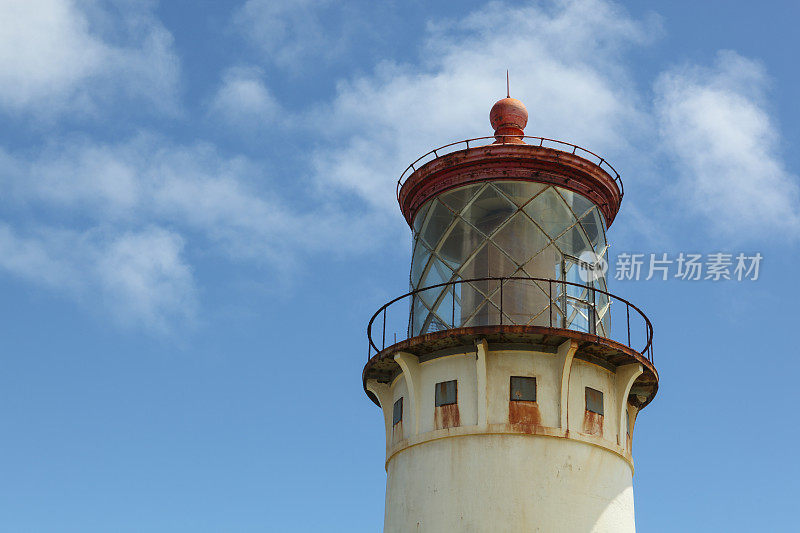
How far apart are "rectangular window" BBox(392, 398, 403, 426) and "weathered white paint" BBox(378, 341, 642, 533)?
27cm

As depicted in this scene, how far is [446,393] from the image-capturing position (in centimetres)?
→ 1773

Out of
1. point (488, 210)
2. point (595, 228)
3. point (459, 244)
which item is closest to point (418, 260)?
point (459, 244)

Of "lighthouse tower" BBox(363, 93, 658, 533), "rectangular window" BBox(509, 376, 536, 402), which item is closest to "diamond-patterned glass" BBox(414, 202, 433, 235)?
"lighthouse tower" BBox(363, 93, 658, 533)

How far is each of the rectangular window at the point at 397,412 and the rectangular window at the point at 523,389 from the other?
2.14m

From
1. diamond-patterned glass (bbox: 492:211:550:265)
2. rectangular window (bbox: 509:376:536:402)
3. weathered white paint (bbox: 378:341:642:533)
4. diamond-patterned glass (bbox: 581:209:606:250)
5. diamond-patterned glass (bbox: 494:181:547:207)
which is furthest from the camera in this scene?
diamond-patterned glass (bbox: 581:209:606:250)

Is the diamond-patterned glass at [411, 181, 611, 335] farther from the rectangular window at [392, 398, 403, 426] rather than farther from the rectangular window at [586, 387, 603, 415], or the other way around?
the rectangular window at [392, 398, 403, 426]

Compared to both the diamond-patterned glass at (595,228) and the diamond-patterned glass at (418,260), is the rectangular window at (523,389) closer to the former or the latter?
the diamond-patterned glass at (418,260)

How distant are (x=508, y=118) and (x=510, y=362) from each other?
194 inches

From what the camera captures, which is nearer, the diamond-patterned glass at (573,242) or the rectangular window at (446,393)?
the rectangular window at (446,393)

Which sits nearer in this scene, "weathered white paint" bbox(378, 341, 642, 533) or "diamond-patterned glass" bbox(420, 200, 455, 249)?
"weathered white paint" bbox(378, 341, 642, 533)

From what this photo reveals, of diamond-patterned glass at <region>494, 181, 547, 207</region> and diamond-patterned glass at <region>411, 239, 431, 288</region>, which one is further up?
diamond-patterned glass at <region>494, 181, 547, 207</region>

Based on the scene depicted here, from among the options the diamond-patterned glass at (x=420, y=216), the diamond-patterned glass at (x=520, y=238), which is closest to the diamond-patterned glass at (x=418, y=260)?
the diamond-patterned glass at (x=420, y=216)

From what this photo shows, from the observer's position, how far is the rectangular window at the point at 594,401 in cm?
1766

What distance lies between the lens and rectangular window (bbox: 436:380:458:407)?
57.9 feet
